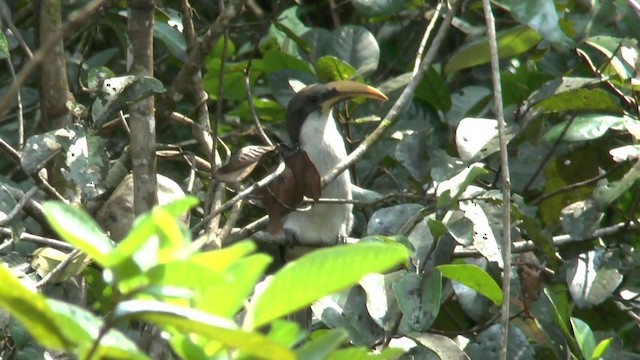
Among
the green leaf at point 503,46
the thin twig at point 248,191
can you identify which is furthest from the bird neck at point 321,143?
the thin twig at point 248,191

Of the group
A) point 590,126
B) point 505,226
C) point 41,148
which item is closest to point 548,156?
point 590,126

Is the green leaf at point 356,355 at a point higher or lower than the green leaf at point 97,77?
higher

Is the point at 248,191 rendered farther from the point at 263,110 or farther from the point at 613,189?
the point at 263,110

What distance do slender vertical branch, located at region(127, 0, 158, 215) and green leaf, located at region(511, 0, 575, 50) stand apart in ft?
3.51

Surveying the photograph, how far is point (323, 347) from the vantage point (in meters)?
1.19

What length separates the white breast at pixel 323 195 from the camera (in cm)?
437

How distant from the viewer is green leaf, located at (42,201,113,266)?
1.05 m

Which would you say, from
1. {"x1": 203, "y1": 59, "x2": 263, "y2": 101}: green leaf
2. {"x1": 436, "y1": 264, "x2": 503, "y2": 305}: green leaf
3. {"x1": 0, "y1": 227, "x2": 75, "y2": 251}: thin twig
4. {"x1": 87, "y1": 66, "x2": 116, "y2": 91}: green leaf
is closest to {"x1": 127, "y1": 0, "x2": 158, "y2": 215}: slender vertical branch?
{"x1": 87, "y1": 66, "x2": 116, "y2": 91}: green leaf

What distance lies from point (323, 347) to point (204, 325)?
0.61 feet

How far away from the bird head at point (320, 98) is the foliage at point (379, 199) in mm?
60

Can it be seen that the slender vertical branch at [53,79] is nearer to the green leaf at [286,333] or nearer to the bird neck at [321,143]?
the bird neck at [321,143]

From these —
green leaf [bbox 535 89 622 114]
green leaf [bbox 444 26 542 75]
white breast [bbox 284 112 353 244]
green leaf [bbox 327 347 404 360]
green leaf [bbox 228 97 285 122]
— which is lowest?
white breast [bbox 284 112 353 244]

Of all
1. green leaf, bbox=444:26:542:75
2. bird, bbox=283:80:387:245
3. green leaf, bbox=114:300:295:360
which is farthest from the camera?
bird, bbox=283:80:387:245

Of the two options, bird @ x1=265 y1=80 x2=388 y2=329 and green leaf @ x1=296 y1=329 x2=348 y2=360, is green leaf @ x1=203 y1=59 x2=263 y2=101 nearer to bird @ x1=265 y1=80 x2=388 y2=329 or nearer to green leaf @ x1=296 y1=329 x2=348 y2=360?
bird @ x1=265 y1=80 x2=388 y2=329
